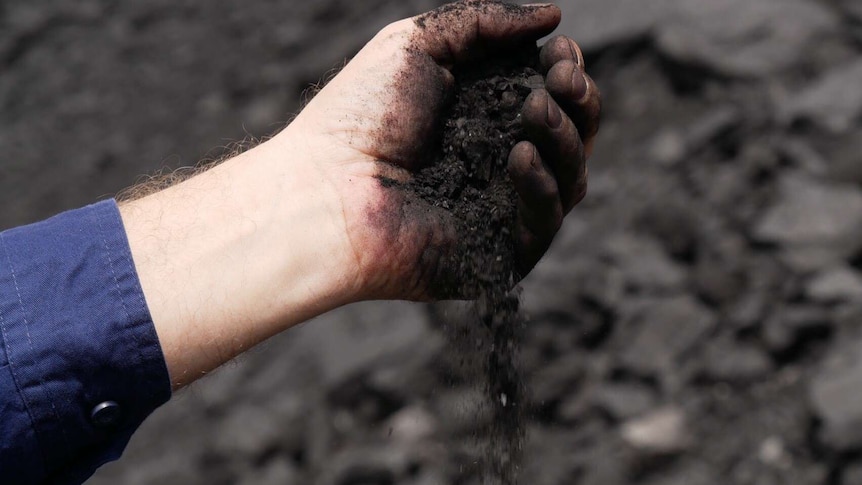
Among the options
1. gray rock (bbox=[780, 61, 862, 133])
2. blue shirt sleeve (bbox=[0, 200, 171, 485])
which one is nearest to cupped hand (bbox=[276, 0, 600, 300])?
blue shirt sleeve (bbox=[0, 200, 171, 485])

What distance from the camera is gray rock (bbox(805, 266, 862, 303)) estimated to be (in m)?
2.50

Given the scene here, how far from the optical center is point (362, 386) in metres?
3.06

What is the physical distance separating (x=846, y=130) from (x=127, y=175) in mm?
2755

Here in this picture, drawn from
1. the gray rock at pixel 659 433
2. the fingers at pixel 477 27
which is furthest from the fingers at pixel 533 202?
the gray rock at pixel 659 433

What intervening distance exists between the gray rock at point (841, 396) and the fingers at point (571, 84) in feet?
3.70

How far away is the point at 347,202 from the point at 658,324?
1.32 m

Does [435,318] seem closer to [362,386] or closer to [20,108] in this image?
[362,386]

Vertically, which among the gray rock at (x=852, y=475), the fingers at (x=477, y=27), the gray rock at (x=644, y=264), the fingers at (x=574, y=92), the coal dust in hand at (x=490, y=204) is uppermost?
the fingers at (x=477, y=27)

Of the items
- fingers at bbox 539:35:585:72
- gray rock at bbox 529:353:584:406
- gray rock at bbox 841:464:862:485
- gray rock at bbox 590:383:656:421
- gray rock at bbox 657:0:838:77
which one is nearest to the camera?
fingers at bbox 539:35:585:72

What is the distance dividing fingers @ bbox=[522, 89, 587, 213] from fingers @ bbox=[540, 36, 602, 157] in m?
0.04

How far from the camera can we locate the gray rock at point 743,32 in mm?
2840

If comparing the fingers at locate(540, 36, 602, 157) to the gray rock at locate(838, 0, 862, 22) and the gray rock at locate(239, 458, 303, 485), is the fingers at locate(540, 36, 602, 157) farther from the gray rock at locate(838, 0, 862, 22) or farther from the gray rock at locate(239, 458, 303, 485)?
the gray rock at locate(239, 458, 303, 485)

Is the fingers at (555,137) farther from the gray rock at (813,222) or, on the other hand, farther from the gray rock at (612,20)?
the gray rock at (612,20)

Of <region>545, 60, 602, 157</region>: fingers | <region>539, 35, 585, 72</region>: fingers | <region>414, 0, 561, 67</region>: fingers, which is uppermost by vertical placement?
<region>414, 0, 561, 67</region>: fingers
